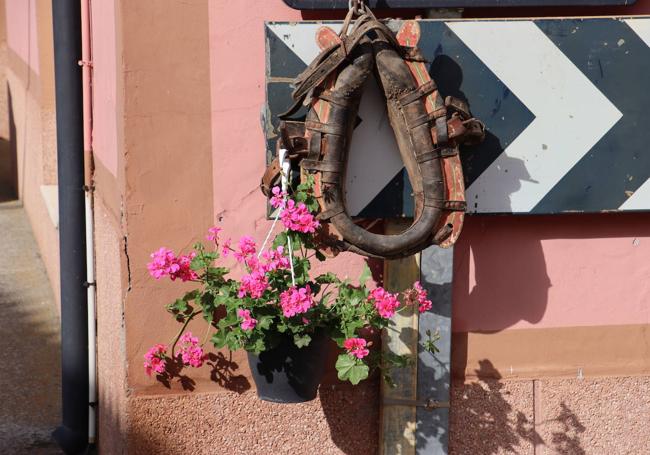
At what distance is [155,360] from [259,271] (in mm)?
595

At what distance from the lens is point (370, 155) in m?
3.87

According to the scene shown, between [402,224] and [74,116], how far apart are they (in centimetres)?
151

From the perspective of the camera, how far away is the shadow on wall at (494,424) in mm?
4184

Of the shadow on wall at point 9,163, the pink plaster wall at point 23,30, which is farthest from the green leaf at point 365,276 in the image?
the shadow on wall at point 9,163

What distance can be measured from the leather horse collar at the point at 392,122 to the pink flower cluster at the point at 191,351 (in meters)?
0.56

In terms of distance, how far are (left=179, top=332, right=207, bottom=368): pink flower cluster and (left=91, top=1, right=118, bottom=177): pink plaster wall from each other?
27.1 inches

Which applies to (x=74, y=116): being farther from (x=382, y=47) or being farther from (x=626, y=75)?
(x=626, y=75)

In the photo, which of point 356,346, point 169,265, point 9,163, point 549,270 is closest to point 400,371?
point 356,346

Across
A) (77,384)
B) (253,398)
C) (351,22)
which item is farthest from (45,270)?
(351,22)

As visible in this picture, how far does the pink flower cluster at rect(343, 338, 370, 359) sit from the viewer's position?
355 cm

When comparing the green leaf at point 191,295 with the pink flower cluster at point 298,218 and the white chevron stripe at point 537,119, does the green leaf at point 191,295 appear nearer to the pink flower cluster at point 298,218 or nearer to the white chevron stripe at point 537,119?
the pink flower cluster at point 298,218

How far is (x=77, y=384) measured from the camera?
4797mm

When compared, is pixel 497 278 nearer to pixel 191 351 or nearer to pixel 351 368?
pixel 351 368

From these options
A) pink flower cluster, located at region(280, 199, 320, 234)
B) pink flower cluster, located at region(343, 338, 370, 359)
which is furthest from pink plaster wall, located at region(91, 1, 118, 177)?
pink flower cluster, located at region(343, 338, 370, 359)
